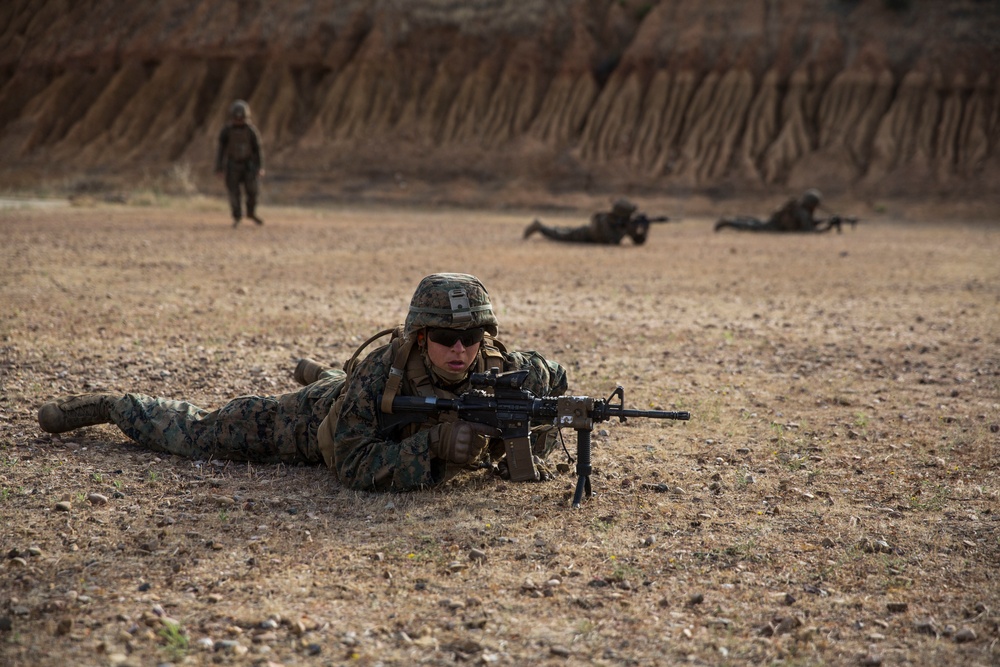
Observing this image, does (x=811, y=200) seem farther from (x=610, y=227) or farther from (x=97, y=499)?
(x=97, y=499)

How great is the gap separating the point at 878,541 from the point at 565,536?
1.42 m

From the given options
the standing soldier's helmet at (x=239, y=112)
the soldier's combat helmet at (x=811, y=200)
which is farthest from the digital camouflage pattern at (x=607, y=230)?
the soldier's combat helmet at (x=811, y=200)

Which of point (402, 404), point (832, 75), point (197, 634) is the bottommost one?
point (197, 634)

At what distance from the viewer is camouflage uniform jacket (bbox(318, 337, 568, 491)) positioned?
16.1 ft

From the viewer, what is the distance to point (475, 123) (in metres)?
37.2

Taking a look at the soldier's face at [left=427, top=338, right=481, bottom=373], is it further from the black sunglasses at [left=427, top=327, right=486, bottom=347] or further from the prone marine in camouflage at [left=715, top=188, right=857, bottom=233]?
the prone marine in camouflage at [left=715, top=188, right=857, bottom=233]

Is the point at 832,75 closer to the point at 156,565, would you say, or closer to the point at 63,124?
the point at 63,124

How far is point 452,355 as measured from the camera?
4898 millimetres

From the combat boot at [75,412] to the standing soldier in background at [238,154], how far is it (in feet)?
44.2

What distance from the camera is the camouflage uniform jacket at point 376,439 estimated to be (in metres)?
4.90

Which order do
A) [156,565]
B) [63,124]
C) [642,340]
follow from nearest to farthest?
[156,565] < [642,340] < [63,124]

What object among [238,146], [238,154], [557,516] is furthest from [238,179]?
[557,516]

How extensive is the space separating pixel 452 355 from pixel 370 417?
1.71 ft

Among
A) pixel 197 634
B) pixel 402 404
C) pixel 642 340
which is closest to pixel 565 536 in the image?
pixel 402 404
